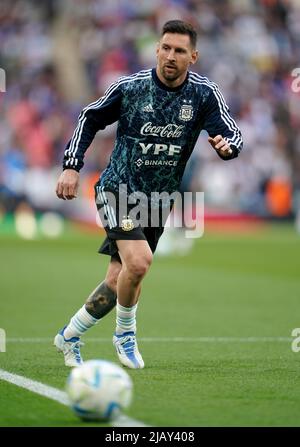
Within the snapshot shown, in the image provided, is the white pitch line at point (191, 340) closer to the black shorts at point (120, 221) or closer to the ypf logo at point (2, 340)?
the ypf logo at point (2, 340)

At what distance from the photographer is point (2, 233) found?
80.2 ft

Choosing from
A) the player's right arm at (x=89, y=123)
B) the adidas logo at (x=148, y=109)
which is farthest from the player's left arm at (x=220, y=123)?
the player's right arm at (x=89, y=123)

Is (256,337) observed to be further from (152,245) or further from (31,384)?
(31,384)

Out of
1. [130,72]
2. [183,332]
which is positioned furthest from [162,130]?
[130,72]

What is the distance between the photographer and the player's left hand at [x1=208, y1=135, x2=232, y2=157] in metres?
7.35

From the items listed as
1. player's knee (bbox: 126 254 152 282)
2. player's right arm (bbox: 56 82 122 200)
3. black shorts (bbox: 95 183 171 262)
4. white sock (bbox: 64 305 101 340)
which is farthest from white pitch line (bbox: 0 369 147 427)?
player's right arm (bbox: 56 82 122 200)

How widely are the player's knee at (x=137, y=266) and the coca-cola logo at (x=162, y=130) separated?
933mm

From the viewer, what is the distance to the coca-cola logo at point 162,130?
762cm

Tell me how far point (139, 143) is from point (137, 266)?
0.94 metres

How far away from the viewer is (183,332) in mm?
9898

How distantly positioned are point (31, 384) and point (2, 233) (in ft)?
59.0

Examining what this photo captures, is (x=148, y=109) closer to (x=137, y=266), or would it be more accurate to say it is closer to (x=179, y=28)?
(x=179, y=28)

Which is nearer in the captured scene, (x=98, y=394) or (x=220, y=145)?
(x=98, y=394)

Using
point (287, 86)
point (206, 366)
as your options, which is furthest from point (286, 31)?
point (206, 366)
